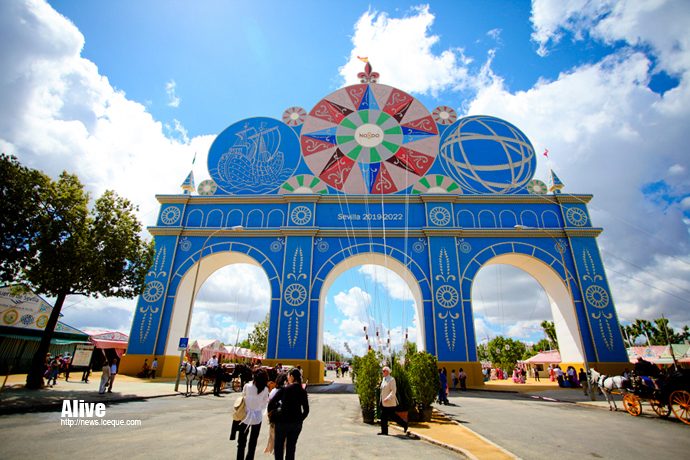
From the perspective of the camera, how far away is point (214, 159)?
24.8 metres

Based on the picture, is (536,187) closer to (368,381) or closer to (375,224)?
(375,224)

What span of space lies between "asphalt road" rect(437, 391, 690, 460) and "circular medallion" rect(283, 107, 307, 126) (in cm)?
2062

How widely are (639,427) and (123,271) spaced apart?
1801cm

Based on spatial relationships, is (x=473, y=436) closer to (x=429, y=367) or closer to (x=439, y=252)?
(x=429, y=367)

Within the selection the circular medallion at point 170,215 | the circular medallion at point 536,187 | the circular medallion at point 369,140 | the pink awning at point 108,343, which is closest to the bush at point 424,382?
the circular medallion at point 369,140

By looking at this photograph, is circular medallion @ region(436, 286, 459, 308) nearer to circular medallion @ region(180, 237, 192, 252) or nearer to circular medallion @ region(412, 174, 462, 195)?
circular medallion @ region(412, 174, 462, 195)

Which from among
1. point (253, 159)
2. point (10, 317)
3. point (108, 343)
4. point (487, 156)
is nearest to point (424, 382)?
point (487, 156)

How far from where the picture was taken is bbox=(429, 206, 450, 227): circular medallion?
22.1 meters

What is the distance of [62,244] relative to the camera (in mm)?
13008

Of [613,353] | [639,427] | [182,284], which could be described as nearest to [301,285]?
[182,284]

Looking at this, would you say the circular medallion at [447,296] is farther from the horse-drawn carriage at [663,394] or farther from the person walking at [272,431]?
the person walking at [272,431]

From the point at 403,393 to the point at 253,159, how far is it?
776 inches

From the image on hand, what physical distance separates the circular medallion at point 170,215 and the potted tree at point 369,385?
18.4 metres

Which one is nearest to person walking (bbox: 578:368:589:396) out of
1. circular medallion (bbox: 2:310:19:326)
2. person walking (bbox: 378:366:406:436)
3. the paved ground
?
the paved ground
